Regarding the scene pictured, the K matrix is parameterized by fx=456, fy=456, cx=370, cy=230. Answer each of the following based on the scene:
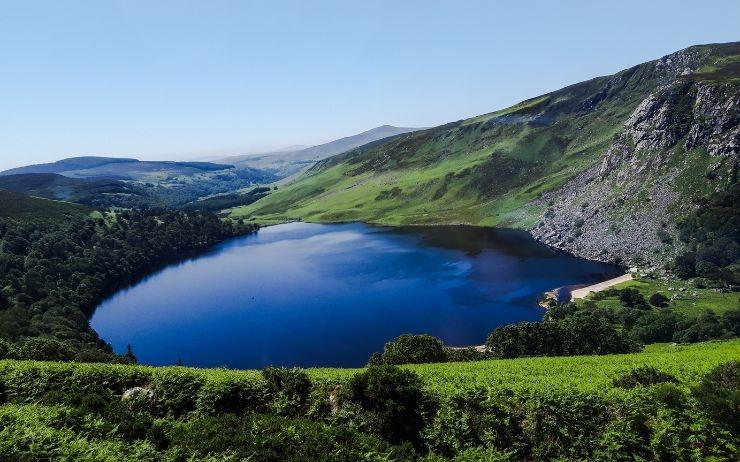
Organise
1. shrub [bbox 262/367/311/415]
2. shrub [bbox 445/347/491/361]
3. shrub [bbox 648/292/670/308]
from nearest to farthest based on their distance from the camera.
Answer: shrub [bbox 262/367/311/415] < shrub [bbox 445/347/491/361] < shrub [bbox 648/292/670/308]

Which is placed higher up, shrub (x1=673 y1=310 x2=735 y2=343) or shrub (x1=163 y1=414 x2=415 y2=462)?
shrub (x1=163 y1=414 x2=415 y2=462)

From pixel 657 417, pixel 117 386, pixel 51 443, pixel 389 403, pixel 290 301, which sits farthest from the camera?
pixel 290 301

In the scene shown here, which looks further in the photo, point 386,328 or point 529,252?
point 529,252

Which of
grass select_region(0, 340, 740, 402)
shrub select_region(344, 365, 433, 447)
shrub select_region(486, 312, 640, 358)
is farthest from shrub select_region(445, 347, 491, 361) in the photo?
shrub select_region(344, 365, 433, 447)

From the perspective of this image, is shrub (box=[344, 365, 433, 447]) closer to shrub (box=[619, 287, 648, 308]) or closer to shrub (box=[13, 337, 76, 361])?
shrub (box=[13, 337, 76, 361])

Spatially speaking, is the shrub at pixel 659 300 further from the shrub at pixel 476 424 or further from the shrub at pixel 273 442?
the shrub at pixel 273 442

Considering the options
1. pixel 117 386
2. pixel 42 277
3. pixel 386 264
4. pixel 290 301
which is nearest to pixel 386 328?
pixel 290 301

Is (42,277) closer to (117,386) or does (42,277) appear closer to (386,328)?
(386,328)
